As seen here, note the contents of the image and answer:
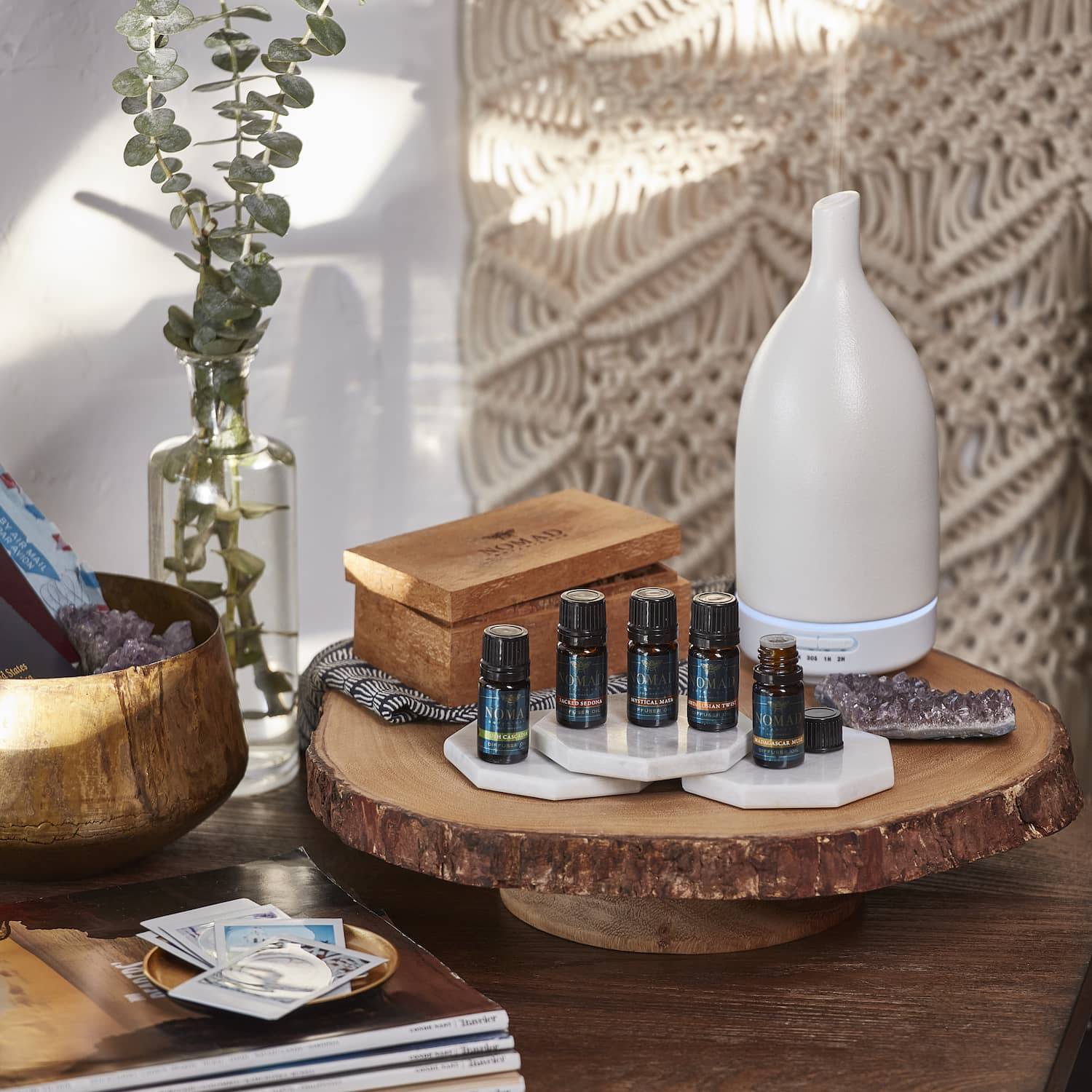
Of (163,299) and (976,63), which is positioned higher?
(976,63)

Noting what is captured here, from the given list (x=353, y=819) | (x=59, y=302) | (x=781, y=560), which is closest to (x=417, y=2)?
(x=59, y=302)

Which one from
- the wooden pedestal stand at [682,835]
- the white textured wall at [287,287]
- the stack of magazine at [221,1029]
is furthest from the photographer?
the white textured wall at [287,287]

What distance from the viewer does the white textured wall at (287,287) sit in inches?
42.5

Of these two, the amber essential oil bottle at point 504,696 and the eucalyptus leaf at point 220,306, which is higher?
the eucalyptus leaf at point 220,306

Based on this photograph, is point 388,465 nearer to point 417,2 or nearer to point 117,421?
point 117,421

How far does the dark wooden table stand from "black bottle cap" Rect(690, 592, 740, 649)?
6.8 inches

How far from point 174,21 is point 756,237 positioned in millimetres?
596

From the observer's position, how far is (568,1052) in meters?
0.68

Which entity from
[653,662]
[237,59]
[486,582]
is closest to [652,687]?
[653,662]

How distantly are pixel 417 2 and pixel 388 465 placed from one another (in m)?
0.41

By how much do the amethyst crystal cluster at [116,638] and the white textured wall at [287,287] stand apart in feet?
0.95

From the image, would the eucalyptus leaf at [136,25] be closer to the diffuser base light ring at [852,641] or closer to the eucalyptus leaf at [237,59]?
the eucalyptus leaf at [237,59]

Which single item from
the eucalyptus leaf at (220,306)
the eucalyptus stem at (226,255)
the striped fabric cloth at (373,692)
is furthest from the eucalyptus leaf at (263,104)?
the striped fabric cloth at (373,692)

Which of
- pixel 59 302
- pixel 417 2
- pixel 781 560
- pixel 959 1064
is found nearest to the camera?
pixel 959 1064
